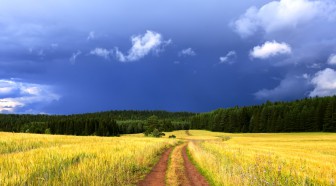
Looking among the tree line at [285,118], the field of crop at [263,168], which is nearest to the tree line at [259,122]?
the tree line at [285,118]

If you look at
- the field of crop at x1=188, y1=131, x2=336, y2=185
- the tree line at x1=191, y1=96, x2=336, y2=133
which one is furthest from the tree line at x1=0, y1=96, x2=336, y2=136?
the field of crop at x1=188, y1=131, x2=336, y2=185

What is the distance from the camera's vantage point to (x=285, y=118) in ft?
362

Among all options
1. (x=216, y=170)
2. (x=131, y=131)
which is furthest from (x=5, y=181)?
(x=131, y=131)

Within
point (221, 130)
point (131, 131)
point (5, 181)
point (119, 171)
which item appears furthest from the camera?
point (131, 131)

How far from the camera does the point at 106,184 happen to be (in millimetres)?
10727

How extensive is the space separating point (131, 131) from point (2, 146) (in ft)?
467

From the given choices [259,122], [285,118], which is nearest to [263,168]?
[285,118]

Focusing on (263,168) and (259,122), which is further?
A: (259,122)

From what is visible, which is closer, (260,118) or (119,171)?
(119,171)

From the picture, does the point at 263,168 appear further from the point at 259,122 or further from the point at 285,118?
the point at 259,122

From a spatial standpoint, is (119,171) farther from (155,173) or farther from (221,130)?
(221,130)

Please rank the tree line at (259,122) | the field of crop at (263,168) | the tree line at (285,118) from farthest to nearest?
the tree line at (259,122)
the tree line at (285,118)
the field of crop at (263,168)

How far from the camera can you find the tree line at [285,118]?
10069cm

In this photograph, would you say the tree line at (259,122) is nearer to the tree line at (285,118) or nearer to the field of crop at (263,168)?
the tree line at (285,118)
